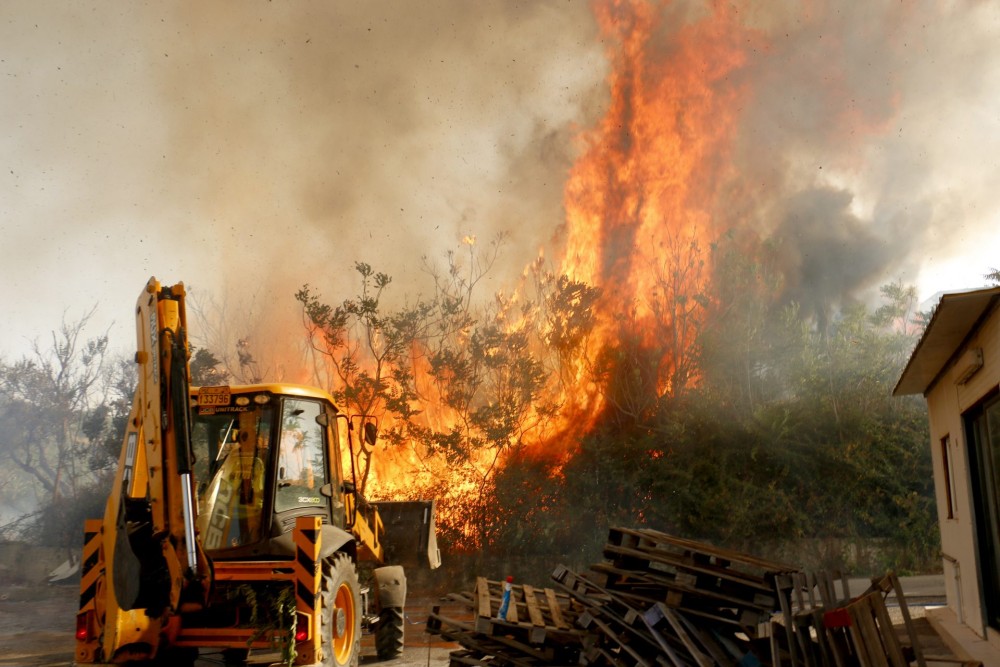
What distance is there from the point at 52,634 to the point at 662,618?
38.3 feet

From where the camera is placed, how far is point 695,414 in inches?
802

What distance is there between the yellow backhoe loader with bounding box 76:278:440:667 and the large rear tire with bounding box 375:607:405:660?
2 cm

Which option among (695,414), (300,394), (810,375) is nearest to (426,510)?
(300,394)

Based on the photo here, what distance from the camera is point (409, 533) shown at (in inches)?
529

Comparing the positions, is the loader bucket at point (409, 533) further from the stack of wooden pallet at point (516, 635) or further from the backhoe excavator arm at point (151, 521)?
the backhoe excavator arm at point (151, 521)

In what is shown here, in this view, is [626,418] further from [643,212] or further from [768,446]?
[643,212]

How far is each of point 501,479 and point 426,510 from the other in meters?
7.34

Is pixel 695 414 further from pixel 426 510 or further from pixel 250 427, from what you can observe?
pixel 250 427

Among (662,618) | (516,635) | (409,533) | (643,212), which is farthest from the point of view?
(643,212)

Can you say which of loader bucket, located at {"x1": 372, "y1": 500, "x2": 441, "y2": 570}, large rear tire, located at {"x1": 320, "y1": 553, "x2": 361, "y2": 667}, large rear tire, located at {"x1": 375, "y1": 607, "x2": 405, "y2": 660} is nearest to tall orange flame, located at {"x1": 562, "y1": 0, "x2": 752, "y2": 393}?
loader bucket, located at {"x1": 372, "y1": 500, "x2": 441, "y2": 570}

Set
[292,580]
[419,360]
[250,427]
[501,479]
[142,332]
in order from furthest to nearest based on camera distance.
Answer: [419,360] < [501,479] < [250,427] < [292,580] < [142,332]

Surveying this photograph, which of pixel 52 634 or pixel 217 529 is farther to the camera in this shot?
pixel 52 634

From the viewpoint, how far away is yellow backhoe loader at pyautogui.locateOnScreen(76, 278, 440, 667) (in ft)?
24.5

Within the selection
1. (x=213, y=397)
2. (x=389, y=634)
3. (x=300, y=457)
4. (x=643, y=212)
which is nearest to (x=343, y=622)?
(x=300, y=457)
